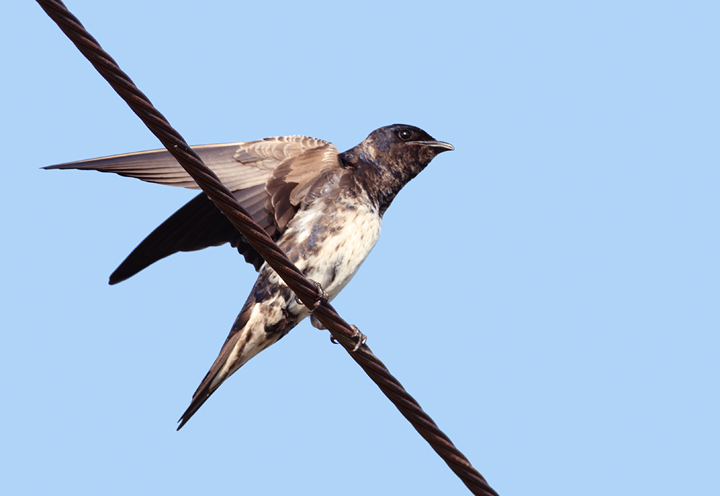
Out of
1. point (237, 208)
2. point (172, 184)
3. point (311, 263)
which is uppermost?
point (172, 184)

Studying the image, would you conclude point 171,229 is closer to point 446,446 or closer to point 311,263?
point 311,263

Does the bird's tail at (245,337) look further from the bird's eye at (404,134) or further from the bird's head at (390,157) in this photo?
the bird's eye at (404,134)

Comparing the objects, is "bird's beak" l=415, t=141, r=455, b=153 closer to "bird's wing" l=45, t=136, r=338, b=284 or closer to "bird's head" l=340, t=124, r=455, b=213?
"bird's head" l=340, t=124, r=455, b=213

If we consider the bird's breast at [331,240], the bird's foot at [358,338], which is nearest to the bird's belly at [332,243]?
the bird's breast at [331,240]

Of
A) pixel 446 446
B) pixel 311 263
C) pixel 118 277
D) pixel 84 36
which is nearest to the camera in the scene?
pixel 84 36

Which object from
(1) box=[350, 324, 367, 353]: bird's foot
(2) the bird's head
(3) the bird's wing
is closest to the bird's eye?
(2) the bird's head

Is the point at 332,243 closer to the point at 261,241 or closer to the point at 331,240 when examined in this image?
the point at 331,240

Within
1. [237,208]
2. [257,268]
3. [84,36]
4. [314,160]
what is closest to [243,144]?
[314,160]
